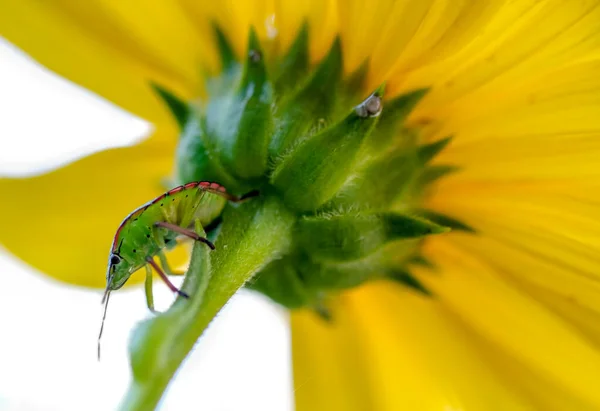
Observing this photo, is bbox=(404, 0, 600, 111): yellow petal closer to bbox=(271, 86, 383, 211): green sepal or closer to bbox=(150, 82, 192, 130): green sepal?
A: bbox=(271, 86, 383, 211): green sepal

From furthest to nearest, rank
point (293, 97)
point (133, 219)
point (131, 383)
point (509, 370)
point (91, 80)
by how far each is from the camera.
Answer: point (91, 80), point (509, 370), point (293, 97), point (133, 219), point (131, 383)

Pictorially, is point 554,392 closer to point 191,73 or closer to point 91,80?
point 191,73

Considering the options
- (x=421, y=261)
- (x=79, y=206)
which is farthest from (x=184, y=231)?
(x=79, y=206)

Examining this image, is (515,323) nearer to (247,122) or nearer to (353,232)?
(353,232)

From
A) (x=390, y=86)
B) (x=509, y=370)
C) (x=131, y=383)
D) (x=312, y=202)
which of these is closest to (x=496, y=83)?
(x=390, y=86)

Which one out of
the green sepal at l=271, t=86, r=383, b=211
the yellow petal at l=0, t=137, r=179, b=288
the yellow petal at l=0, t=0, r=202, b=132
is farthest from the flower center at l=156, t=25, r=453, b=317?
the yellow petal at l=0, t=137, r=179, b=288

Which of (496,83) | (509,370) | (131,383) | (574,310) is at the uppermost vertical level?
(496,83)

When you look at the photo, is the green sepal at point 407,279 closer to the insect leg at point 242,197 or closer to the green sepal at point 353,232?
the green sepal at point 353,232
